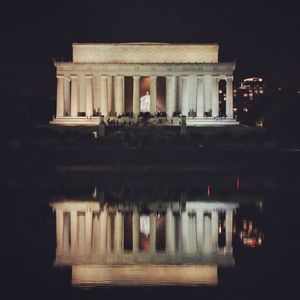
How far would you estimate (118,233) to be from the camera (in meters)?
31.9

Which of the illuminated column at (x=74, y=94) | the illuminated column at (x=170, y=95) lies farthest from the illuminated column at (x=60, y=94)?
the illuminated column at (x=170, y=95)

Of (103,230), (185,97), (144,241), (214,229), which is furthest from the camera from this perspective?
(185,97)

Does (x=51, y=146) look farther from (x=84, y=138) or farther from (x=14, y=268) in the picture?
Answer: (x=14, y=268)

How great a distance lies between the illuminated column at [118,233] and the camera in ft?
94.6

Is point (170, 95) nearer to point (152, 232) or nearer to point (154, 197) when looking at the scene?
point (154, 197)

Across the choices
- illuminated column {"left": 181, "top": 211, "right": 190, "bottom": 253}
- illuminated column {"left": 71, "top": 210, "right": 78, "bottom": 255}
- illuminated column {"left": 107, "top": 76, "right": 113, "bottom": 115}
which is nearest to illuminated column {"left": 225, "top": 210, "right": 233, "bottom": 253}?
illuminated column {"left": 181, "top": 211, "right": 190, "bottom": 253}

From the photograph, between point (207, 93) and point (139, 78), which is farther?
point (139, 78)

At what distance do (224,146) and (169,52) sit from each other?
3393cm

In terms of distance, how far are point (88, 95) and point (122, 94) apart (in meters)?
4.03

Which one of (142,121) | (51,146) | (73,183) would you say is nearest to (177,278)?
(73,183)

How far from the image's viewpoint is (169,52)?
4146 inches

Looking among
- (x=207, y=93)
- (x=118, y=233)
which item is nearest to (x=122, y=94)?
(x=207, y=93)

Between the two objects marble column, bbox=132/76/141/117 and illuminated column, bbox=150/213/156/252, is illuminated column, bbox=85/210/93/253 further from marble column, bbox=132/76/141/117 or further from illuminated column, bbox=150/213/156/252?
marble column, bbox=132/76/141/117

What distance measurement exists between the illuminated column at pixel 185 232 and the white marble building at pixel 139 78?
2632 inches
